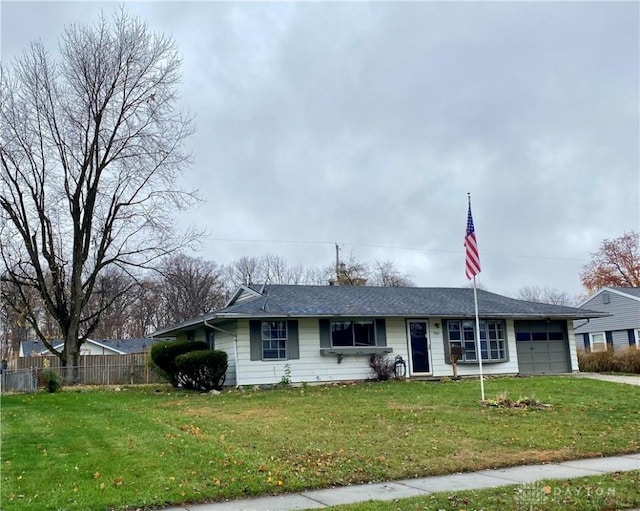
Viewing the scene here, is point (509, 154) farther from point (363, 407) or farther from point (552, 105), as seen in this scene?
point (363, 407)

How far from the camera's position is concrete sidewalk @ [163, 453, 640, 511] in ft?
19.6

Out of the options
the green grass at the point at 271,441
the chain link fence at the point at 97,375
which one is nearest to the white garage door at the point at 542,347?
the green grass at the point at 271,441

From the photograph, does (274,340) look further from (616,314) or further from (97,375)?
(616,314)

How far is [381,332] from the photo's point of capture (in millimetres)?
20938

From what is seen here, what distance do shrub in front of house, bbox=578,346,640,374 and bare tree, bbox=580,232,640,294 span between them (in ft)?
87.5

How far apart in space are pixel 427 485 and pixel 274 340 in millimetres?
13129

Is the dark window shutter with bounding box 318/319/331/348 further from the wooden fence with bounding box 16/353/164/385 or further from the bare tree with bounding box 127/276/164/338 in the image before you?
the bare tree with bounding box 127/276/164/338

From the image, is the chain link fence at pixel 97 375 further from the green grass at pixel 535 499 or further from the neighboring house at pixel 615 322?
the neighboring house at pixel 615 322

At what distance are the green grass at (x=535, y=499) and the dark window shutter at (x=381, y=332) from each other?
14.4m

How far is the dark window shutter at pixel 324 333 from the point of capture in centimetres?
2012

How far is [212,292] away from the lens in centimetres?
5250

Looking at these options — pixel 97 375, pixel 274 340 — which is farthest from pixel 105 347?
pixel 274 340

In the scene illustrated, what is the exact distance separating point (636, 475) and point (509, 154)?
66.9 ft

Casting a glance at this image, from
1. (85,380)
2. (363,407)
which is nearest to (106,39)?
(85,380)
